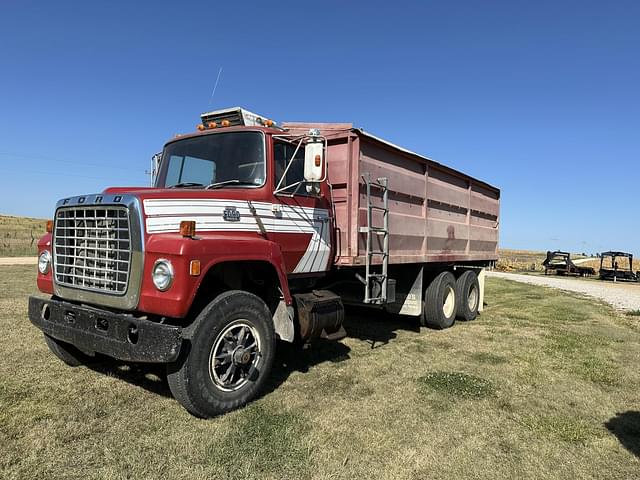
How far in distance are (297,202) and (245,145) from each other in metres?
0.86

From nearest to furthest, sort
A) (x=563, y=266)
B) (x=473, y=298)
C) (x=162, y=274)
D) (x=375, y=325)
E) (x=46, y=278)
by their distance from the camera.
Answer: (x=162, y=274) → (x=46, y=278) → (x=375, y=325) → (x=473, y=298) → (x=563, y=266)

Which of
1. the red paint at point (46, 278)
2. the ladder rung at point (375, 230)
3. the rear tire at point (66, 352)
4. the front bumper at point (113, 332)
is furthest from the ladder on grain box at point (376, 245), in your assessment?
the red paint at point (46, 278)

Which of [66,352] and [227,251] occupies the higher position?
[227,251]

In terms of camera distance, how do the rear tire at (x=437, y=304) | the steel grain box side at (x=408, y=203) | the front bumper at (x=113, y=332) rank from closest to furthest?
the front bumper at (x=113, y=332) → the steel grain box side at (x=408, y=203) → the rear tire at (x=437, y=304)

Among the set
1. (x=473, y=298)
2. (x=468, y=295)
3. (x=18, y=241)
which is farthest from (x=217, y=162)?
(x=18, y=241)

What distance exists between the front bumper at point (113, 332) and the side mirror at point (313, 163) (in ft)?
6.82

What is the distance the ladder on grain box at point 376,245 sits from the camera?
235 inches

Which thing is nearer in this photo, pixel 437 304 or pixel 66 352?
pixel 66 352

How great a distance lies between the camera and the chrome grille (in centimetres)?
400

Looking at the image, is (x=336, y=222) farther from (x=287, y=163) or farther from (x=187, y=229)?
(x=187, y=229)

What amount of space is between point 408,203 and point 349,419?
4031 mm

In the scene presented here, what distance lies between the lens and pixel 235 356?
4223 millimetres

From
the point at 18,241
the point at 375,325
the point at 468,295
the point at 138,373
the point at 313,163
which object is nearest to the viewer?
the point at 313,163

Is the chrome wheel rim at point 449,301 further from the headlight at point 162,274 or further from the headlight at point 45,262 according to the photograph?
the headlight at point 45,262
